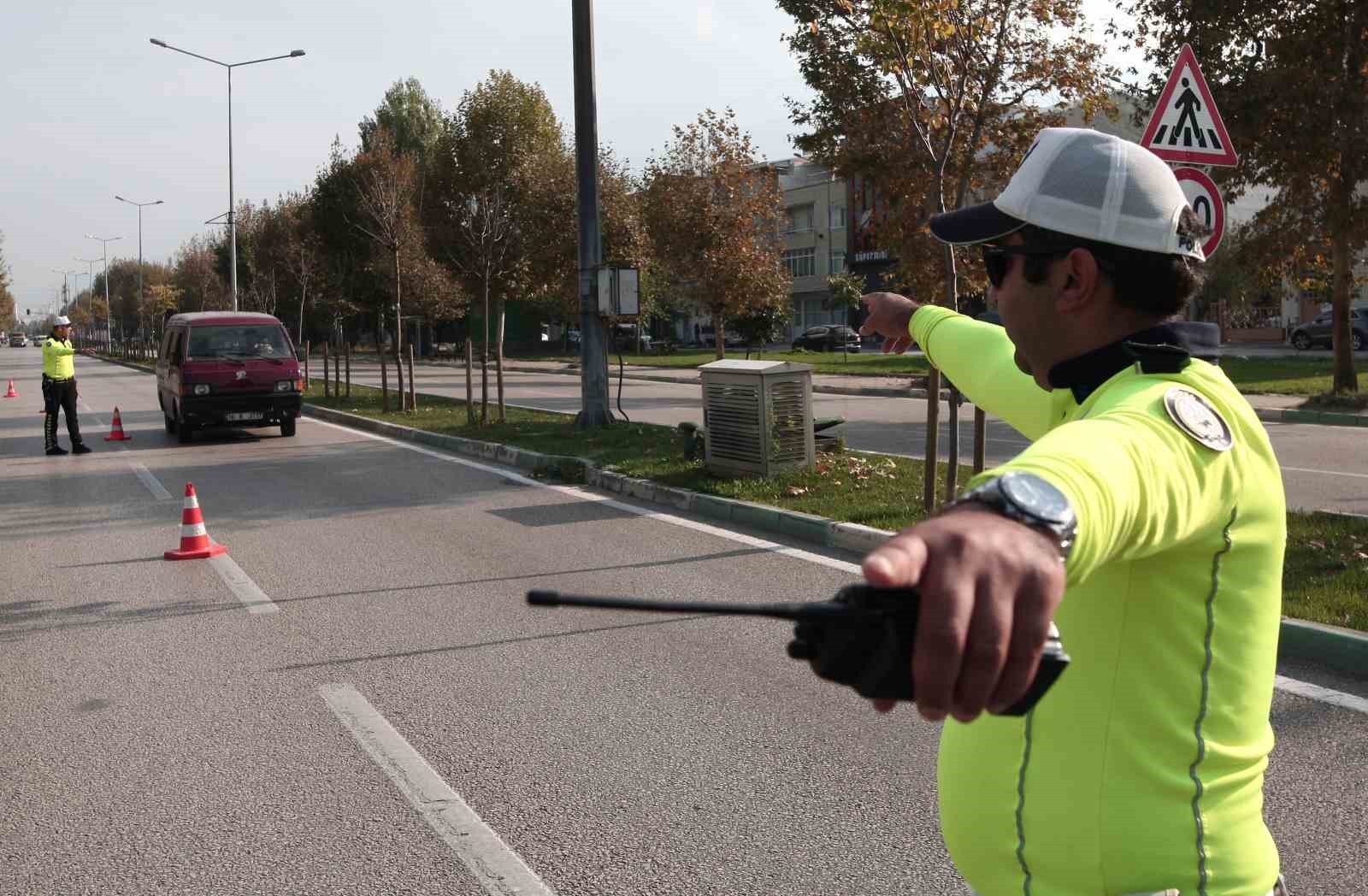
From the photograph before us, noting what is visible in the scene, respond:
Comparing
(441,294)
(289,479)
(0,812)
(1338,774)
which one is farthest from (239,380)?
(441,294)

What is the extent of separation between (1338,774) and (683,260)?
108 ft

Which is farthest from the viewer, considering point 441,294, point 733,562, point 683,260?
point 441,294

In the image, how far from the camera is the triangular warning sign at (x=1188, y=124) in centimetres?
766

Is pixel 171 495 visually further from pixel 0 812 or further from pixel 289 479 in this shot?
pixel 0 812

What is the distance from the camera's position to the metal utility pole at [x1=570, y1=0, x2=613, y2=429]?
648 inches

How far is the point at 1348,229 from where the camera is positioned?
19422mm

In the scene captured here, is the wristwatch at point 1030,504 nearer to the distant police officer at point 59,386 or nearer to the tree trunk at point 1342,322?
the distant police officer at point 59,386

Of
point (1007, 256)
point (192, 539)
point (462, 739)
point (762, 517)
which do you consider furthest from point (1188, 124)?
point (192, 539)

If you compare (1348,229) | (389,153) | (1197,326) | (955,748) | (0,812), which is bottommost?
(0,812)

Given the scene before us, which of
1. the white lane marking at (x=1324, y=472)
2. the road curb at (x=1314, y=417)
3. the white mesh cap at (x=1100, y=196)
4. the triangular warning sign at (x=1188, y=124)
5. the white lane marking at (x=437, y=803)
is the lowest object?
the white lane marking at (x=437, y=803)

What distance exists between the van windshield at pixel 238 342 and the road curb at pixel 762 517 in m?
2.90

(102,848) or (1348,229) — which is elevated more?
(1348,229)

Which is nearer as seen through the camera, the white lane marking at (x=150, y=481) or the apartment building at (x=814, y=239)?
the white lane marking at (x=150, y=481)

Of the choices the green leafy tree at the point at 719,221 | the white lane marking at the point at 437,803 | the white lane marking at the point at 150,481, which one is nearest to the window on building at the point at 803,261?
the green leafy tree at the point at 719,221
